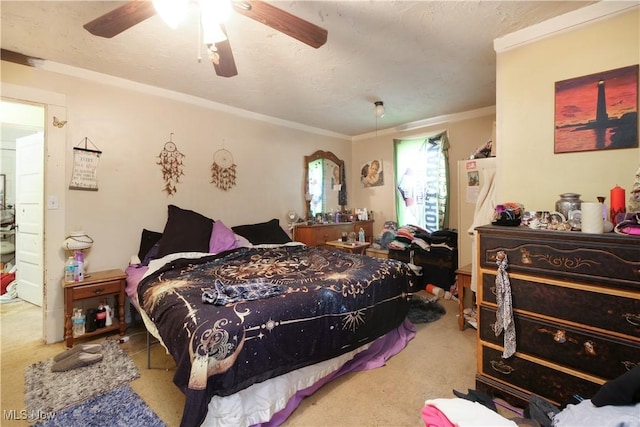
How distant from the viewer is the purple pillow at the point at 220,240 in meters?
3.02

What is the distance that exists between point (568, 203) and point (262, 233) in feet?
9.63

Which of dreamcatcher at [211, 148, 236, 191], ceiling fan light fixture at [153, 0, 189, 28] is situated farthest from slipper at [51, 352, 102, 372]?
ceiling fan light fixture at [153, 0, 189, 28]

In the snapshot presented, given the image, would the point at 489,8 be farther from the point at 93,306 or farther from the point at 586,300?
the point at 93,306

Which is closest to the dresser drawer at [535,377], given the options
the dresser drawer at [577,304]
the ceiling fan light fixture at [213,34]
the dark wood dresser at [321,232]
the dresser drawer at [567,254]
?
the dresser drawer at [577,304]

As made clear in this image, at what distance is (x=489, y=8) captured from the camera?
69.9 inches

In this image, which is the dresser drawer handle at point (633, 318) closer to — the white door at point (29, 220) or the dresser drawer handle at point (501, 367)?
the dresser drawer handle at point (501, 367)

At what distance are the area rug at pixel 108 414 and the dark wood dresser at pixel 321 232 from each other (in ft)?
8.86

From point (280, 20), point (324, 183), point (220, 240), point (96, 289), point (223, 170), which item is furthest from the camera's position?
point (324, 183)

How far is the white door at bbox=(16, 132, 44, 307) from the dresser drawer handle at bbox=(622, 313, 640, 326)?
4964 mm

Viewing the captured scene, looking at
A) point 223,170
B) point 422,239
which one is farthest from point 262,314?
point 422,239

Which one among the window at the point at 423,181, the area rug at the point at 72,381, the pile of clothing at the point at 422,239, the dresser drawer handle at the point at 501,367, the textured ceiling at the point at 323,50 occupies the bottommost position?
the area rug at the point at 72,381

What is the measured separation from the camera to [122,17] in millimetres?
1455

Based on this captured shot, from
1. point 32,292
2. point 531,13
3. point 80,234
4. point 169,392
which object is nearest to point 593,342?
point 531,13

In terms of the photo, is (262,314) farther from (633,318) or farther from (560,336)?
(633,318)
